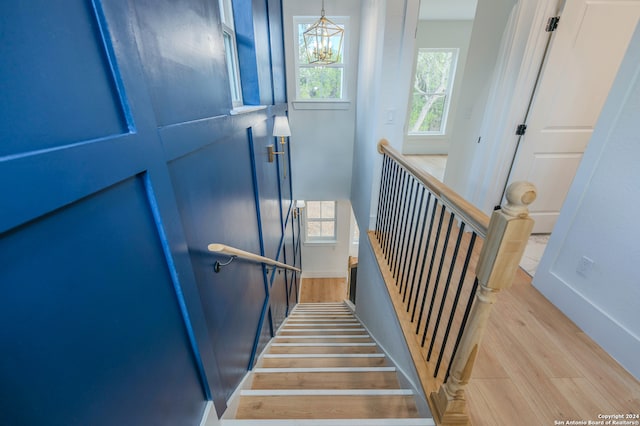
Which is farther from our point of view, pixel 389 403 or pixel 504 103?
pixel 504 103

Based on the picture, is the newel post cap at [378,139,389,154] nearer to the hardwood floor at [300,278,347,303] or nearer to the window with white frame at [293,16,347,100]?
the window with white frame at [293,16,347,100]

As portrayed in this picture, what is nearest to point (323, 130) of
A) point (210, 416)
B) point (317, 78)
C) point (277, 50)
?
point (317, 78)

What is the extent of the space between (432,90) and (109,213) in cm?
676

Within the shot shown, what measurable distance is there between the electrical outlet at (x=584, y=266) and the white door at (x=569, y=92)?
997mm

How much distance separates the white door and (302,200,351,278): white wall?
3601 millimetres

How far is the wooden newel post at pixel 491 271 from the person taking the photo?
0.70 meters

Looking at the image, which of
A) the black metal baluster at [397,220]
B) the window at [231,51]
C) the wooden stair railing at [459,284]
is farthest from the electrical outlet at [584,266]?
the window at [231,51]

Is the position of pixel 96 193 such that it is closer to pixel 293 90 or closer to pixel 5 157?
pixel 5 157

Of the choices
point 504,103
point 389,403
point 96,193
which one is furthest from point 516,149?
point 96,193

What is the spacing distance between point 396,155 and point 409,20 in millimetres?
1046

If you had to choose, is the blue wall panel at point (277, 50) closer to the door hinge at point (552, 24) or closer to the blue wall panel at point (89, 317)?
the door hinge at point (552, 24)

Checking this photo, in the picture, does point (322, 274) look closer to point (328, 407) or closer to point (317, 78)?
point (317, 78)

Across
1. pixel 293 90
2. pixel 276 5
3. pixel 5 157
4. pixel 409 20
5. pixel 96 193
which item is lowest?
pixel 96 193

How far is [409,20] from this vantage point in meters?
1.94
